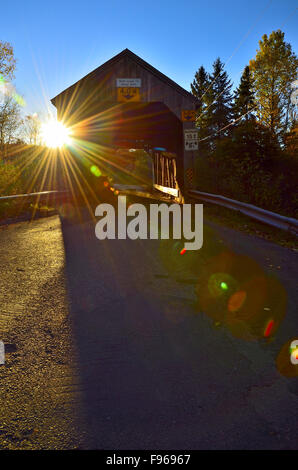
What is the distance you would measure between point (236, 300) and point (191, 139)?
12.5 m

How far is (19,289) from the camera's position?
17.6 ft

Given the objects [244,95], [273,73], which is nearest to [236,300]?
[273,73]

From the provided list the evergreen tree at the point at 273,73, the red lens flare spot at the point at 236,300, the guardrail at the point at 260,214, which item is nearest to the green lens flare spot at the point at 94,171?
the guardrail at the point at 260,214

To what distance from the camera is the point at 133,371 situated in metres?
3.06

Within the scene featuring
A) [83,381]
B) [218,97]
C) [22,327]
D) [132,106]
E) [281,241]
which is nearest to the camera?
[83,381]

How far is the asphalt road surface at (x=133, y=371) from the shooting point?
2.33 metres

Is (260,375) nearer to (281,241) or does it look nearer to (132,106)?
(281,241)

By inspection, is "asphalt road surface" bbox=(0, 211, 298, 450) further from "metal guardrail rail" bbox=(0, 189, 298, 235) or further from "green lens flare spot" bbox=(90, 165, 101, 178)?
"green lens flare spot" bbox=(90, 165, 101, 178)

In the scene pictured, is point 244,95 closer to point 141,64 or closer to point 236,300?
point 141,64

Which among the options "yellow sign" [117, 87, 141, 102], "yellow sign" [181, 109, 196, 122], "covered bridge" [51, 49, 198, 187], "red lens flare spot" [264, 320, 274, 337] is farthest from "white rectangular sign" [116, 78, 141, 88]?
"red lens flare spot" [264, 320, 274, 337]

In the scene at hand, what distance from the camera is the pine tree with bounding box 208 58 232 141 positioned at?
168 feet
